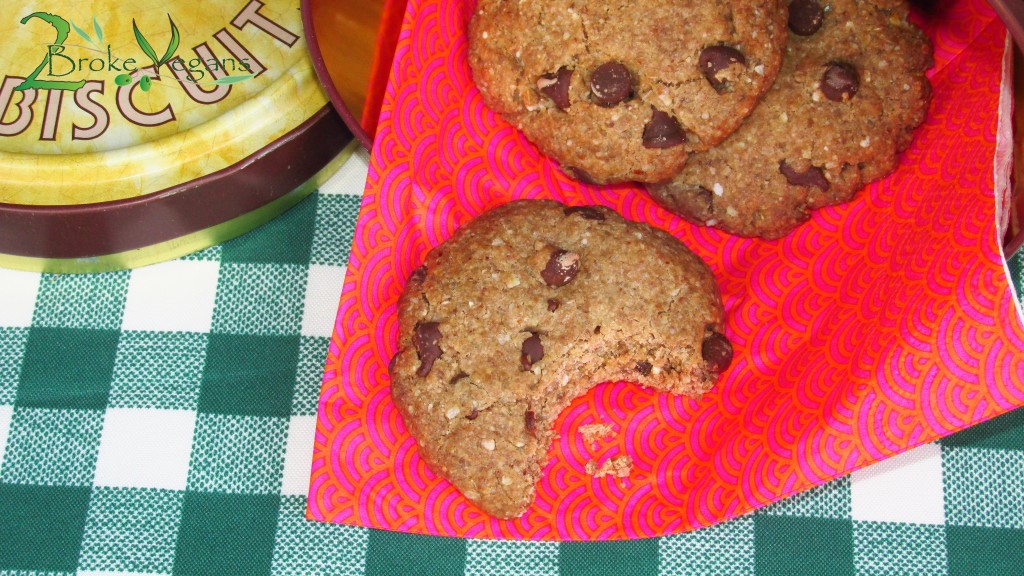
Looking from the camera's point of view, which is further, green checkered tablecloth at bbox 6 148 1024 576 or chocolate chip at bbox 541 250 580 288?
green checkered tablecloth at bbox 6 148 1024 576

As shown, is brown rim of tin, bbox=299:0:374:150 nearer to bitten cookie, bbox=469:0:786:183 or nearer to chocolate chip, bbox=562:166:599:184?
bitten cookie, bbox=469:0:786:183

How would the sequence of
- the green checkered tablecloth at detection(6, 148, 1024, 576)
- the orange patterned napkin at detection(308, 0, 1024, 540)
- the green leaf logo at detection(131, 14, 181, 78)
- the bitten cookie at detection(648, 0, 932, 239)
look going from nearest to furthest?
the orange patterned napkin at detection(308, 0, 1024, 540) → the bitten cookie at detection(648, 0, 932, 239) → the green checkered tablecloth at detection(6, 148, 1024, 576) → the green leaf logo at detection(131, 14, 181, 78)

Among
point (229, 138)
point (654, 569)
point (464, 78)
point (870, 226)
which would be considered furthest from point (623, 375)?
point (229, 138)

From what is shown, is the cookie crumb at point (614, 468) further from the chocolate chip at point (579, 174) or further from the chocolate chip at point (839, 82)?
the chocolate chip at point (839, 82)

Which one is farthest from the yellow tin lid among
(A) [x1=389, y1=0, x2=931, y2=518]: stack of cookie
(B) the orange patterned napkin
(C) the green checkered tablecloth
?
(A) [x1=389, y1=0, x2=931, y2=518]: stack of cookie

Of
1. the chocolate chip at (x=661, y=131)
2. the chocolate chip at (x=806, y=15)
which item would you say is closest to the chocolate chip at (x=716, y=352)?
the chocolate chip at (x=661, y=131)

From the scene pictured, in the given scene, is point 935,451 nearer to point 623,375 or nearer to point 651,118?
point 623,375
